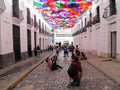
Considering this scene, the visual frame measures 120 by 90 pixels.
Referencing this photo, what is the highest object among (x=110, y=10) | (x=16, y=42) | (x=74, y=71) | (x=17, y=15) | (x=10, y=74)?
(x=110, y=10)

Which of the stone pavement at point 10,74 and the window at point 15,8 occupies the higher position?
the window at point 15,8

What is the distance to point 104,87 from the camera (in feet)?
23.4

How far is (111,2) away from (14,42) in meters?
8.01

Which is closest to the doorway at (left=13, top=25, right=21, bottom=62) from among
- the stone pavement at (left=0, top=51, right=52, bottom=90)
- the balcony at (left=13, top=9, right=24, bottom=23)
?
the balcony at (left=13, top=9, right=24, bottom=23)

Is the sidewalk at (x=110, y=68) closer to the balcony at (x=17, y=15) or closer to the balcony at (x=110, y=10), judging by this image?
the balcony at (x=110, y=10)

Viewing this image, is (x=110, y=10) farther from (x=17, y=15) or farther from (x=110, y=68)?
(x=17, y=15)

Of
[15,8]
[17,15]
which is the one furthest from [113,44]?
[15,8]

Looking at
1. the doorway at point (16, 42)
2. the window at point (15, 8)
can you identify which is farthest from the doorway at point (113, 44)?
the window at point (15, 8)

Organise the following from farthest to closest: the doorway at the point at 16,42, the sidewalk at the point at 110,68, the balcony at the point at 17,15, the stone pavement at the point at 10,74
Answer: the doorway at the point at 16,42, the balcony at the point at 17,15, the sidewalk at the point at 110,68, the stone pavement at the point at 10,74

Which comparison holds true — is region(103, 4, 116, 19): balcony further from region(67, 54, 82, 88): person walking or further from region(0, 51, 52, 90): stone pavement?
region(67, 54, 82, 88): person walking

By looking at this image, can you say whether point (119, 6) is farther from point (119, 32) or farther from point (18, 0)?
point (18, 0)

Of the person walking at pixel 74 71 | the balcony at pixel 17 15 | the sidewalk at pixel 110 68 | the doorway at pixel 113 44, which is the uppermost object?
the balcony at pixel 17 15

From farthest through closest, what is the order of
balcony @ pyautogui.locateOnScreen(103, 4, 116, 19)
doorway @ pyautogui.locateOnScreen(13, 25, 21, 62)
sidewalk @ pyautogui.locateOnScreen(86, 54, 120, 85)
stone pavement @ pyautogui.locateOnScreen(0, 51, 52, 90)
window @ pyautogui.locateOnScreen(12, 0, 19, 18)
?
balcony @ pyautogui.locateOnScreen(103, 4, 116, 19), doorway @ pyautogui.locateOnScreen(13, 25, 21, 62), window @ pyautogui.locateOnScreen(12, 0, 19, 18), sidewalk @ pyautogui.locateOnScreen(86, 54, 120, 85), stone pavement @ pyautogui.locateOnScreen(0, 51, 52, 90)

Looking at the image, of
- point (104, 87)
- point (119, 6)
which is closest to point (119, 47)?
point (119, 6)
